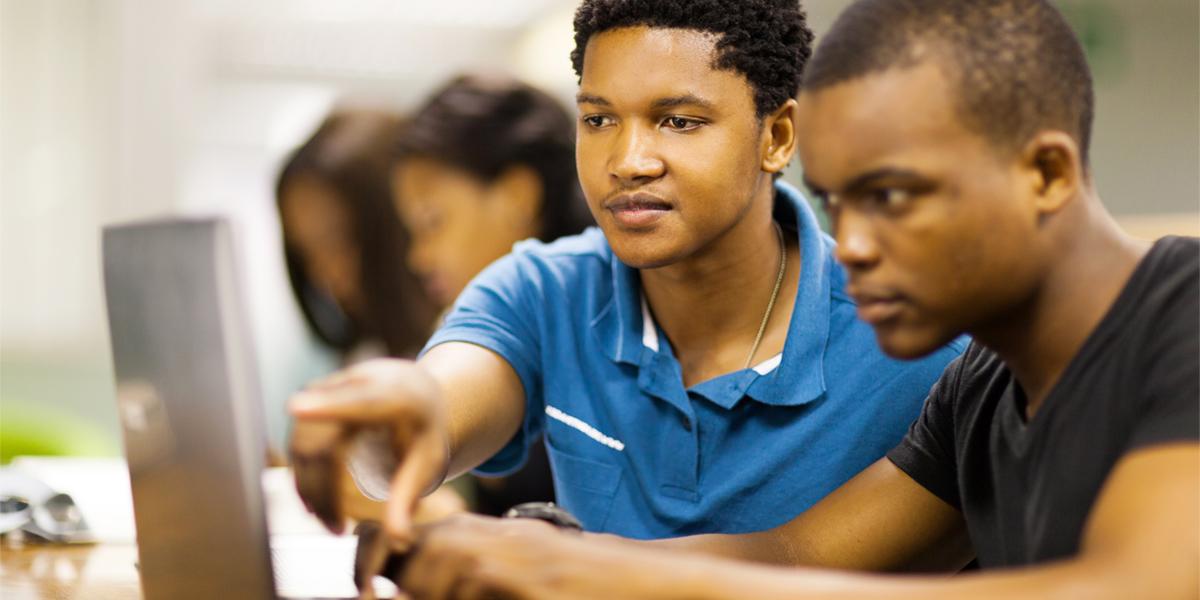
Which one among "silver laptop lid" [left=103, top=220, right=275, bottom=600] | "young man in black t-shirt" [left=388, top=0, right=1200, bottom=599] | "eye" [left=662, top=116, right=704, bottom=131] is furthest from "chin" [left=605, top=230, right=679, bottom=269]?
"silver laptop lid" [left=103, top=220, right=275, bottom=600]

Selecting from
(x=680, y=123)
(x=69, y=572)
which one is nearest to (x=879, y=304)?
(x=680, y=123)

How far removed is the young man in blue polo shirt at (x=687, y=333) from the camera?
1245 millimetres

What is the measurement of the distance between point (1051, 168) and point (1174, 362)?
0.14 metres

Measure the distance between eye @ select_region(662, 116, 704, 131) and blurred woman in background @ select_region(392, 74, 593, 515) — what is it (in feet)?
2.91

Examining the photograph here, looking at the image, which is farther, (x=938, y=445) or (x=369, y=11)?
(x=369, y=11)

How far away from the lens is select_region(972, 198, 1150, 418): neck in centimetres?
80

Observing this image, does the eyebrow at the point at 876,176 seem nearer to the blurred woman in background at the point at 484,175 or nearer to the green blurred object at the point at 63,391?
the blurred woman in background at the point at 484,175

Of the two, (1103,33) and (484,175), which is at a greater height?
(1103,33)

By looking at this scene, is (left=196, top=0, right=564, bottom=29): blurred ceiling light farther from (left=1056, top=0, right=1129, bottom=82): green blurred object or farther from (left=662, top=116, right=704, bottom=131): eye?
(left=662, top=116, right=704, bottom=131): eye

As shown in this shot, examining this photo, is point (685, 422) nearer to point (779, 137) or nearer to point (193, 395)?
point (779, 137)

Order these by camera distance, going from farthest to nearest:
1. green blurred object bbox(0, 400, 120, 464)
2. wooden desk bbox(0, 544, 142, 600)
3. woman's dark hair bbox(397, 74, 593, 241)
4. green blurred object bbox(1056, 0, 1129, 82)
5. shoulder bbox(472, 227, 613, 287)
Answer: green blurred object bbox(1056, 0, 1129, 82) < green blurred object bbox(0, 400, 120, 464) < woman's dark hair bbox(397, 74, 593, 241) < shoulder bbox(472, 227, 613, 287) < wooden desk bbox(0, 544, 142, 600)

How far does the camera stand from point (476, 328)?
1.35 m

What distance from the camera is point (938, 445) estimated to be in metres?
1.05

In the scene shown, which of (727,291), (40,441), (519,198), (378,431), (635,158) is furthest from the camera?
(40,441)
